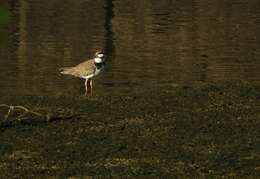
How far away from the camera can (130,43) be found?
34812mm

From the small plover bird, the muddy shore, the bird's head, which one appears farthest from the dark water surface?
the muddy shore

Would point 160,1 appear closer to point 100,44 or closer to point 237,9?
point 237,9

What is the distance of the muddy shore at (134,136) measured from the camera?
12500 millimetres

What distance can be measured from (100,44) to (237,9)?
2008 cm

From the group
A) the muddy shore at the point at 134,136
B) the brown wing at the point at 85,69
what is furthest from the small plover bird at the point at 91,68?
the muddy shore at the point at 134,136

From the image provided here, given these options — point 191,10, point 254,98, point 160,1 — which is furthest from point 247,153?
point 160,1

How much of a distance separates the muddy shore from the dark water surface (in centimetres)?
216

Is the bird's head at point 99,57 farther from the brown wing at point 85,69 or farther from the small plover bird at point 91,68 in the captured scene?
the brown wing at point 85,69

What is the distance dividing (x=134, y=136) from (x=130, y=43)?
66.3 feet

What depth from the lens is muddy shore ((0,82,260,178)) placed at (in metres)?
12.5

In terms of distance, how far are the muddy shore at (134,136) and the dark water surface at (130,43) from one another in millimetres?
2157

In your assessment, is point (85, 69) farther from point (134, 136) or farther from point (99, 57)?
point (134, 136)

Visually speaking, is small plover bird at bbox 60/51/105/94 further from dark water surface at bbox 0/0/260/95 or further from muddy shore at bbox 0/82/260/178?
muddy shore at bbox 0/82/260/178

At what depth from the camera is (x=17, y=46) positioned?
32031mm
